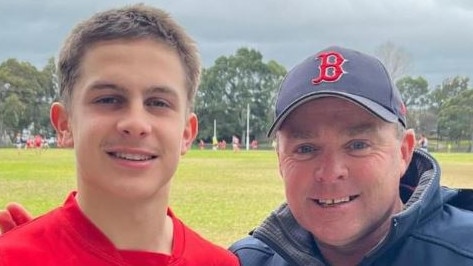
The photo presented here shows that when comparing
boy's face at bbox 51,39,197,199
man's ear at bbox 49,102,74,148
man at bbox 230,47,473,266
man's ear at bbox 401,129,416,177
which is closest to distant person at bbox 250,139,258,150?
man's ear at bbox 401,129,416,177

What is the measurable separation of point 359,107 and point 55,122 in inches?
43.9

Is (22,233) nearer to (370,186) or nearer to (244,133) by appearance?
(370,186)

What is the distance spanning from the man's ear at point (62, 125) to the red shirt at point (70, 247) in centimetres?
20

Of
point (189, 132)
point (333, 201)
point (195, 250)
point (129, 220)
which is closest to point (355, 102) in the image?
point (333, 201)

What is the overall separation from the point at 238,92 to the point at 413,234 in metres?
71.4

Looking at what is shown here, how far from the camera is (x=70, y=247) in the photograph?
97.3 inches

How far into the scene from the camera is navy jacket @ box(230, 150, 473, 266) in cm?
255

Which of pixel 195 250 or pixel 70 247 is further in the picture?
pixel 195 250

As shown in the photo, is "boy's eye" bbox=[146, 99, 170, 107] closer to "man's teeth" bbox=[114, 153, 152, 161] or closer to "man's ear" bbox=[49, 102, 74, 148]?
"man's teeth" bbox=[114, 153, 152, 161]

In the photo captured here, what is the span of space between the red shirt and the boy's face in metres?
0.14

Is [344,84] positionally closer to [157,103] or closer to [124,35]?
[157,103]

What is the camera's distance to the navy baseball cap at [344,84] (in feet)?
8.83

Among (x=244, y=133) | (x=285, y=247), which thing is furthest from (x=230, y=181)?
(x=244, y=133)

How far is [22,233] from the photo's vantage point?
2461 mm
